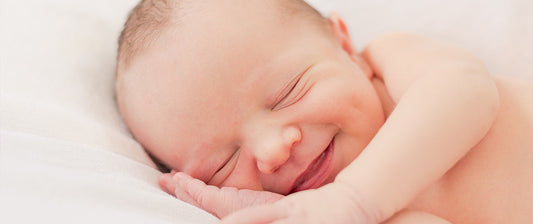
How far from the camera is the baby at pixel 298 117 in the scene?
1032 mm

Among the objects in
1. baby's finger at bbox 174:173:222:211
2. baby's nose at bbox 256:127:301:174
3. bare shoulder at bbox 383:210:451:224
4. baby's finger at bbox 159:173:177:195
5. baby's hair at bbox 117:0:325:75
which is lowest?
baby's finger at bbox 159:173:177:195

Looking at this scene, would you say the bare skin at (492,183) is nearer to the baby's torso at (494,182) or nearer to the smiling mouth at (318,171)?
the baby's torso at (494,182)

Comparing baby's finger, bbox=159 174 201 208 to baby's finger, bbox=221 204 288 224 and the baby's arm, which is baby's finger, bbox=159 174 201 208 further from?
the baby's arm

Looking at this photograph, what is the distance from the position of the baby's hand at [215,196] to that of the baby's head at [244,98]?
0.06 meters

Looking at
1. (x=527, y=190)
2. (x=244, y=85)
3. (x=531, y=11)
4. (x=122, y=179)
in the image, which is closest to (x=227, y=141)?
(x=244, y=85)

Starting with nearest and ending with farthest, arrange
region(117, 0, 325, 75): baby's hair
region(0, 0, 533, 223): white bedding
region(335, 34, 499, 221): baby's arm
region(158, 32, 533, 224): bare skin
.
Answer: region(0, 0, 533, 223): white bedding
region(335, 34, 499, 221): baby's arm
region(158, 32, 533, 224): bare skin
region(117, 0, 325, 75): baby's hair

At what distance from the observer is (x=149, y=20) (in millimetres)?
1214

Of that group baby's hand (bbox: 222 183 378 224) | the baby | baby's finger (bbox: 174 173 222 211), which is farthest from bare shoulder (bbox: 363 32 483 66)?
baby's finger (bbox: 174 173 222 211)

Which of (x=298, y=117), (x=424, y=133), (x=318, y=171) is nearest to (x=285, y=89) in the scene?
(x=298, y=117)

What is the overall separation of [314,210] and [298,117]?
27 cm

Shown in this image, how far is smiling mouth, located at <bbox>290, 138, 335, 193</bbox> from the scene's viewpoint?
1133 mm

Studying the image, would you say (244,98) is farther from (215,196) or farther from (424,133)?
(424,133)

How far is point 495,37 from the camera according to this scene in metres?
1.61

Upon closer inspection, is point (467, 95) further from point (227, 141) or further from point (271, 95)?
Result: point (227, 141)
